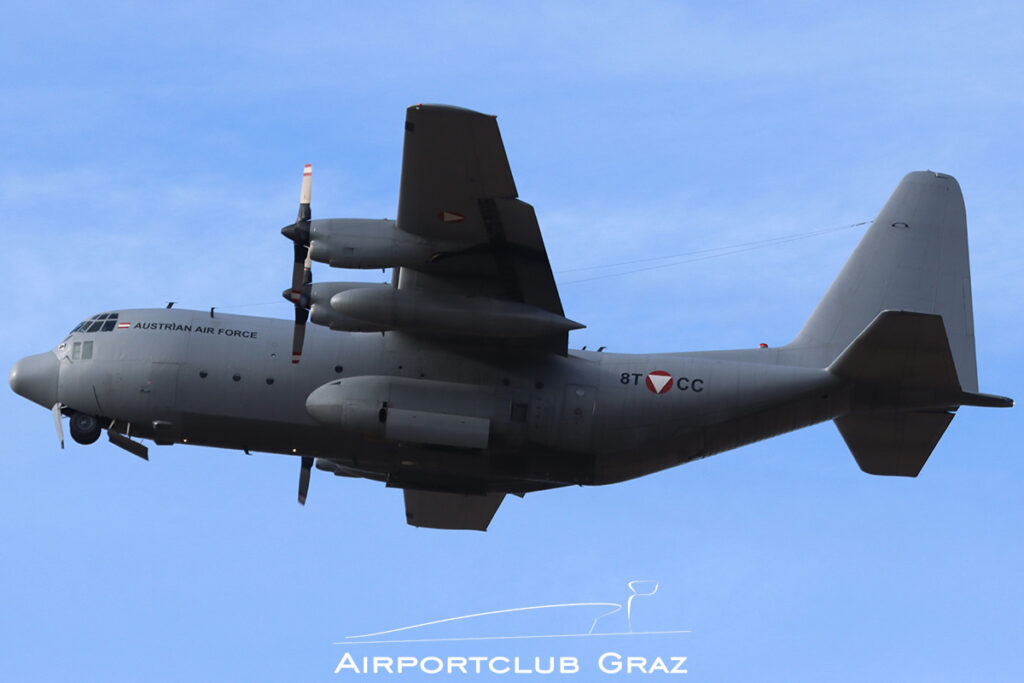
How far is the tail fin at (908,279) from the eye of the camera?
23016 millimetres

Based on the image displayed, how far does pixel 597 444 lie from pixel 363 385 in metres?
3.78

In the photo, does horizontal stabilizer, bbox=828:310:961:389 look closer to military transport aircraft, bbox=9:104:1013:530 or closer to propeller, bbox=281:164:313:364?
military transport aircraft, bbox=9:104:1013:530

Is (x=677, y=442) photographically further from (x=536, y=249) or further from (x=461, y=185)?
(x=461, y=185)

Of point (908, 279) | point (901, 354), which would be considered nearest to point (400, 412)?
point (901, 354)

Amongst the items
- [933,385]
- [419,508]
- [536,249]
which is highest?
[536,249]

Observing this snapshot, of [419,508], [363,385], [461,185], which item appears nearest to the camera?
[461,185]

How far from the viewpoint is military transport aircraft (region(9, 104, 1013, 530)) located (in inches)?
815

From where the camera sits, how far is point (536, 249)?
817 inches

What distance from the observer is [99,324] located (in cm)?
2316

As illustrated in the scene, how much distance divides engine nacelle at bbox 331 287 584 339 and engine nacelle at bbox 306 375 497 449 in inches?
44.5

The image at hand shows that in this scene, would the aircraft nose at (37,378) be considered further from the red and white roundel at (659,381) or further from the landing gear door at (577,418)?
the red and white roundel at (659,381)

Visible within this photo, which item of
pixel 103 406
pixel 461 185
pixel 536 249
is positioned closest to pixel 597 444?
pixel 536 249

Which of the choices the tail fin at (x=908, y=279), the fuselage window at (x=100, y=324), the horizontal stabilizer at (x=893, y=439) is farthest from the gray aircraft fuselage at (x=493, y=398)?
the tail fin at (x=908, y=279)

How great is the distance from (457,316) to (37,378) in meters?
7.43
